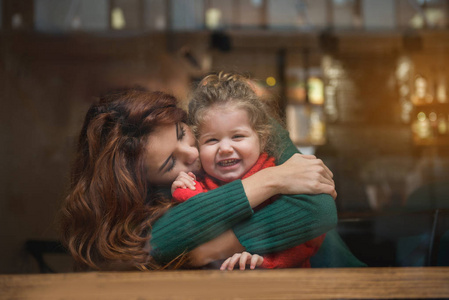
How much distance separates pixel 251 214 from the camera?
771 millimetres

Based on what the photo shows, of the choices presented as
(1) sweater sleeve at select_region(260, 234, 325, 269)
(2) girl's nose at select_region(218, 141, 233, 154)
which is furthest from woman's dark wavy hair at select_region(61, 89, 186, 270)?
(1) sweater sleeve at select_region(260, 234, 325, 269)

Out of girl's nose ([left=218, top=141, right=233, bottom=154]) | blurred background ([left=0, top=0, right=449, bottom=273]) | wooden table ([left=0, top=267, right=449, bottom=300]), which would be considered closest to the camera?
wooden table ([left=0, top=267, right=449, bottom=300])

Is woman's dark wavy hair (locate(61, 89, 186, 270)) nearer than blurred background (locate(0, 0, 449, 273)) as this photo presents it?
Yes

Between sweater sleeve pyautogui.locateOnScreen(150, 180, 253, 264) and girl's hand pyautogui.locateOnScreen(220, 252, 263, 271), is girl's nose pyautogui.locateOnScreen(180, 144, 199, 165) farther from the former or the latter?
girl's hand pyautogui.locateOnScreen(220, 252, 263, 271)

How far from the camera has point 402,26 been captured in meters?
1.69

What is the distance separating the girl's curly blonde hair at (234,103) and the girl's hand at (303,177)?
51 millimetres

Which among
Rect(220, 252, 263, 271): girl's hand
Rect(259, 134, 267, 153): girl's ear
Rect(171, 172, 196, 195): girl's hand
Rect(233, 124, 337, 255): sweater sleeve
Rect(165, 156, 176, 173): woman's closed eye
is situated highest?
Rect(259, 134, 267, 153): girl's ear

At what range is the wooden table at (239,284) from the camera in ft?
2.24

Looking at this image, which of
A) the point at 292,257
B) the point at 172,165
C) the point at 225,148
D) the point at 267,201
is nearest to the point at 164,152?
the point at 172,165

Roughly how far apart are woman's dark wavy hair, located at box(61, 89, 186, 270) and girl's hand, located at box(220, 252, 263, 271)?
0.53 ft

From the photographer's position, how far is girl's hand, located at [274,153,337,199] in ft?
2.54

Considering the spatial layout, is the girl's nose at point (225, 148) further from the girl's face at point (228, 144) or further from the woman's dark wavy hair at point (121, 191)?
the woman's dark wavy hair at point (121, 191)

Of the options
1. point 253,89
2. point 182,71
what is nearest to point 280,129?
point 253,89

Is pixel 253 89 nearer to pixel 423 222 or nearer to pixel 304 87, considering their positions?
pixel 304 87
